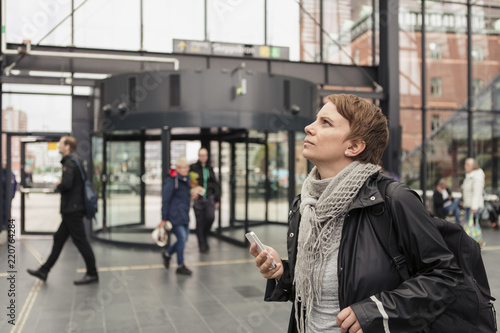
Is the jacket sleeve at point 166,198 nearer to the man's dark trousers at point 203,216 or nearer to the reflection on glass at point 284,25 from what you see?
the man's dark trousers at point 203,216

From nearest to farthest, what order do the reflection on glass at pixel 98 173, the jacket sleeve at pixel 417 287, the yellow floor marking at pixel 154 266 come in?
1. the jacket sleeve at pixel 417 287
2. the yellow floor marking at pixel 154 266
3. the reflection on glass at pixel 98 173

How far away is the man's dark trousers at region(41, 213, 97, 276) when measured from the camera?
570cm

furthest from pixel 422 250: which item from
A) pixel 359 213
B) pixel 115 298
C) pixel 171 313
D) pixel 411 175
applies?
pixel 411 175

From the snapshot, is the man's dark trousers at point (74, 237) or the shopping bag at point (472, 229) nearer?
the man's dark trousers at point (74, 237)

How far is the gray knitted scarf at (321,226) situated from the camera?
1.53m

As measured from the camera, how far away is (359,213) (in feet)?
4.99

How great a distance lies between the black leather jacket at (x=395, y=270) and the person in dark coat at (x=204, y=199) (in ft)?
21.8

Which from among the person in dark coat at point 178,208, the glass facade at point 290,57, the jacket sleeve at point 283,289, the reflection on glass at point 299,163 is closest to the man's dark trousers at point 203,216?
the glass facade at point 290,57

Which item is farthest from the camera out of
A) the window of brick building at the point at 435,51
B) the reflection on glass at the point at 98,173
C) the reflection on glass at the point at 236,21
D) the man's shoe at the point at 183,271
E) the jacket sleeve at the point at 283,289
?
the window of brick building at the point at 435,51

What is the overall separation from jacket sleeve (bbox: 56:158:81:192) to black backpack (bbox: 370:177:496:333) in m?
4.89

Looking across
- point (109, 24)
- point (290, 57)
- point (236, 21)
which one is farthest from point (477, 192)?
point (109, 24)

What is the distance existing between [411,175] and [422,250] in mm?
12146

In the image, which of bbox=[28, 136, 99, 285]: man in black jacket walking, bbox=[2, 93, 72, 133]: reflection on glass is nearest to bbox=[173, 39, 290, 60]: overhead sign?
bbox=[2, 93, 72, 133]: reflection on glass

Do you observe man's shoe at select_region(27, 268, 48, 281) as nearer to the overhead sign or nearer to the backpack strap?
the backpack strap
